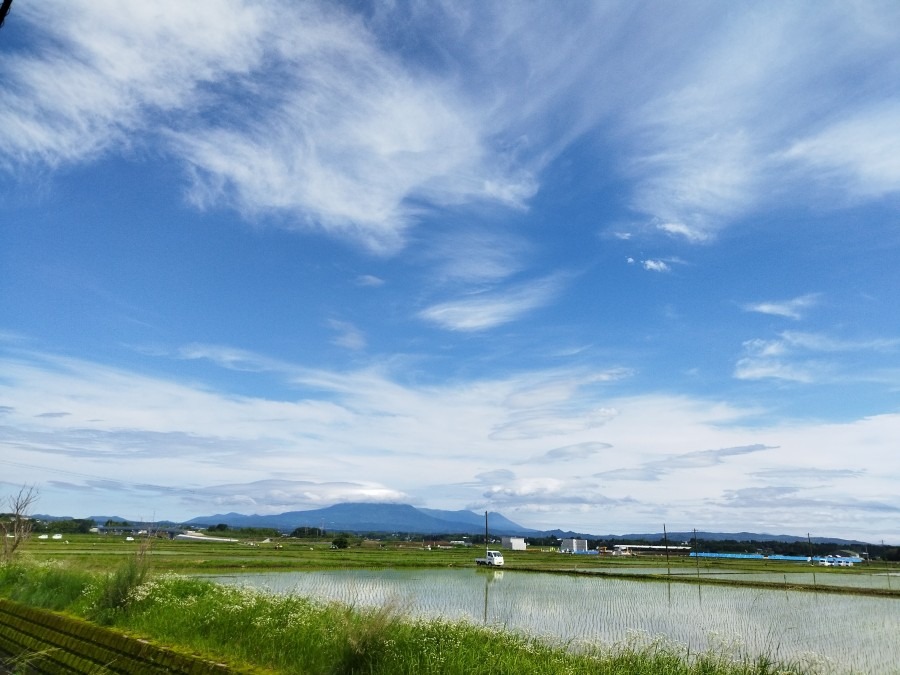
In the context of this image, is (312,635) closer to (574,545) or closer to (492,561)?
(492,561)

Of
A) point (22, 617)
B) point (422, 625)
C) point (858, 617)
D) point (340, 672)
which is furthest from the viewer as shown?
point (858, 617)

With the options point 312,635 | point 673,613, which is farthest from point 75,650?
point 673,613

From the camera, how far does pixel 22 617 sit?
10.0 metres

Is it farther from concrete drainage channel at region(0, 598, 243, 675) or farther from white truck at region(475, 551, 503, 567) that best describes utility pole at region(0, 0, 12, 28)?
white truck at region(475, 551, 503, 567)

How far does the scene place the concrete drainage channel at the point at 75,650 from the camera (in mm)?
6285

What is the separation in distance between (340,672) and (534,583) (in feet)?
104

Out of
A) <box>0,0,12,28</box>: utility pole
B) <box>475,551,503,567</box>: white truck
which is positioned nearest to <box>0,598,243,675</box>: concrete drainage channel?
<box>0,0,12,28</box>: utility pole

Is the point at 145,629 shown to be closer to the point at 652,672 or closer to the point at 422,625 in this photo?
the point at 422,625

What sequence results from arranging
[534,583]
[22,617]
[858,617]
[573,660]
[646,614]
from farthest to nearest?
[534,583] → [858,617] → [646,614] → [22,617] → [573,660]

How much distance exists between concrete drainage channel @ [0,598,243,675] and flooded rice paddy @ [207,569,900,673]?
8.14 ft

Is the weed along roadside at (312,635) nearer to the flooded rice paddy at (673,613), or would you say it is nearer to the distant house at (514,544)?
the flooded rice paddy at (673,613)

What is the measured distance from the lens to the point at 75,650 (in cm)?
789

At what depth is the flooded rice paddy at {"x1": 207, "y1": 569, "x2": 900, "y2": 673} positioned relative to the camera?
13625 millimetres

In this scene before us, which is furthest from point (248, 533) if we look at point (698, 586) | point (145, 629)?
point (145, 629)
